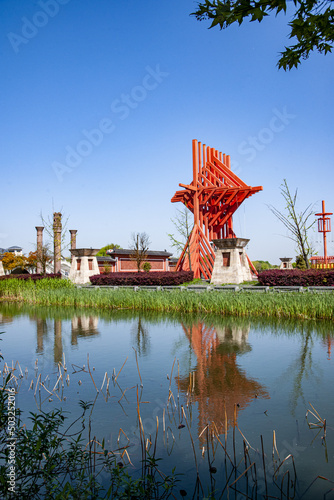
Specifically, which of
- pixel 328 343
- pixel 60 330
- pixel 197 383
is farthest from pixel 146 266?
pixel 197 383

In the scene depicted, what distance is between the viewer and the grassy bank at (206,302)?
11.8 m

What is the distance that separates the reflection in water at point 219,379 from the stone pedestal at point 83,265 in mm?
16547

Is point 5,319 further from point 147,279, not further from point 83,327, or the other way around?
point 147,279

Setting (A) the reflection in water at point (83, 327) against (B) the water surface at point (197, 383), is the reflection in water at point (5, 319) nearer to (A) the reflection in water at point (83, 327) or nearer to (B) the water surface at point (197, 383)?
(B) the water surface at point (197, 383)

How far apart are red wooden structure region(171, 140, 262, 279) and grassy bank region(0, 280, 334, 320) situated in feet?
27.9

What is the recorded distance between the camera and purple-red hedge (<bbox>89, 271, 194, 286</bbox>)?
824 inches

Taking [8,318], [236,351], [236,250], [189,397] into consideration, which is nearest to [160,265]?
[236,250]

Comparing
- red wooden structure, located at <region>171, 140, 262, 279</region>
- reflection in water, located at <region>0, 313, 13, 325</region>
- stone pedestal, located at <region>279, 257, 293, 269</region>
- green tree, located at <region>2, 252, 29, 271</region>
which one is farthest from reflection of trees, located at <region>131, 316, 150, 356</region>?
green tree, located at <region>2, 252, 29, 271</region>

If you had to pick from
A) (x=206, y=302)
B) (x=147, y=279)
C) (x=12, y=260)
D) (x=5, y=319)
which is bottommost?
(x=5, y=319)

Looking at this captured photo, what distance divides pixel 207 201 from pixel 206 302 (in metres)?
12.0

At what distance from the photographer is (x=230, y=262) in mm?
21016

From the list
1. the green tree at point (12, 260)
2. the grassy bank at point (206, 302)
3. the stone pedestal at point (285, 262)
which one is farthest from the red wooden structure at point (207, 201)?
the green tree at point (12, 260)

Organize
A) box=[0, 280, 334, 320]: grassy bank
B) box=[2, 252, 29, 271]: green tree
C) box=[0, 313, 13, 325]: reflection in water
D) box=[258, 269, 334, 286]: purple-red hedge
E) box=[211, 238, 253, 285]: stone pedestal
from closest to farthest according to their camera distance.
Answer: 1. box=[0, 280, 334, 320]: grassy bank
2. box=[0, 313, 13, 325]: reflection in water
3. box=[258, 269, 334, 286]: purple-red hedge
4. box=[211, 238, 253, 285]: stone pedestal
5. box=[2, 252, 29, 271]: green tree

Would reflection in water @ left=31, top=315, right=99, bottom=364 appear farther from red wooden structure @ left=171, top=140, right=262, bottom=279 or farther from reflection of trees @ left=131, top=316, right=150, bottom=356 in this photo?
red wooden structure @ left=171, top=140, right=262, bottom=279
